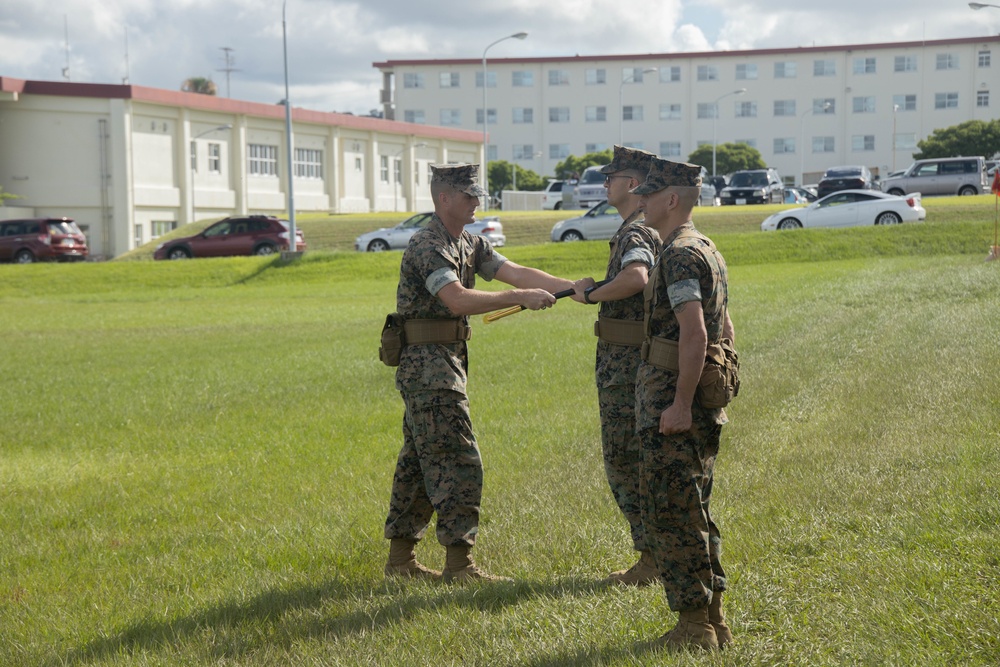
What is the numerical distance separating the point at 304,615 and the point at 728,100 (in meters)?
95.6

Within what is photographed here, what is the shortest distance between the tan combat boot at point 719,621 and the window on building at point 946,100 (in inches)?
3827

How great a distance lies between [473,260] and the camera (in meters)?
6.01

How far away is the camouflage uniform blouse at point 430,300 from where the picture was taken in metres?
5.59

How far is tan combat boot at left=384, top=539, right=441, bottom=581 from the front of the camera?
5848 mm

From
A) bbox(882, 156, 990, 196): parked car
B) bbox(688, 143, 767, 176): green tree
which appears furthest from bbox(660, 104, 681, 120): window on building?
bbox(882, 156, 990, 196): parked car

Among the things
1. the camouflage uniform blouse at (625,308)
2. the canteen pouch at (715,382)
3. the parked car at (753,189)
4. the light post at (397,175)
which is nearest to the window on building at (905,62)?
the parked car at (753,189)

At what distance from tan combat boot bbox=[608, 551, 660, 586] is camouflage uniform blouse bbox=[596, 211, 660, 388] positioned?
2.84 ft

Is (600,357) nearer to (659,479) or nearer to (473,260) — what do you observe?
(473,260)

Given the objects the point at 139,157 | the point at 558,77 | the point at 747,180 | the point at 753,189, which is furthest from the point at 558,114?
the point at 139,157

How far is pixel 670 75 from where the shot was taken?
9669 centimetres

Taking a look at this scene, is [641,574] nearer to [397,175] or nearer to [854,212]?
[854,212]

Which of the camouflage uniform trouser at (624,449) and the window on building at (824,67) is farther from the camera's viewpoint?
the window on building at (824,67)

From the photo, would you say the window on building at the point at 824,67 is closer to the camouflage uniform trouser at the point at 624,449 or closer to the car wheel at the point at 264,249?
the car wheel at the point at 264,249

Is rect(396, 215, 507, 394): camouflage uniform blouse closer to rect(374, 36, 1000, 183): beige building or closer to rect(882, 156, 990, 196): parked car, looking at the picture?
rect(882, 156, 990, 196): parked car
